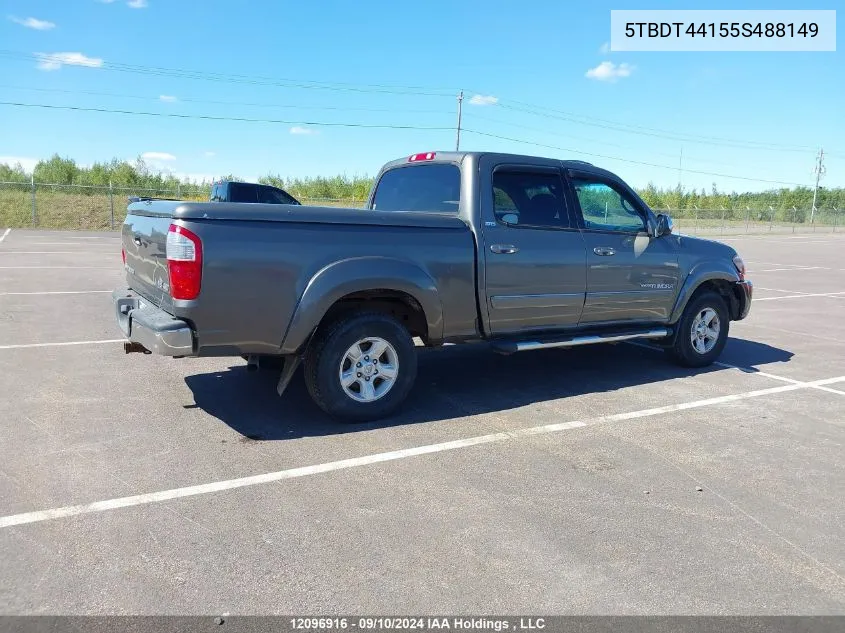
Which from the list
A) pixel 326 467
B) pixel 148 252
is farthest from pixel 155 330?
pixel 326 467

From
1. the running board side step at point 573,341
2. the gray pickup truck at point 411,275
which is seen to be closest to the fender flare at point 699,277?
the gray pickup truck at point 411,275

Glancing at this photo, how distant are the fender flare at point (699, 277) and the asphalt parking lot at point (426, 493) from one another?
0.69 m

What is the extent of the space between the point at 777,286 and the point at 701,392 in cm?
1061

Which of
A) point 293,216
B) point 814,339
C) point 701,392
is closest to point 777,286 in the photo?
point 814,339

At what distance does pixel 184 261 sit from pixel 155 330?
537 millimetres

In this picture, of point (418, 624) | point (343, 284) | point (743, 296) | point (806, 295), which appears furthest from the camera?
point (806, 295)

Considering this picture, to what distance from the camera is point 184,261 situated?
13.4 ft

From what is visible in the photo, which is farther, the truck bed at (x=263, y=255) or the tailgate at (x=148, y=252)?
the tailgate at (x=148, y=252)

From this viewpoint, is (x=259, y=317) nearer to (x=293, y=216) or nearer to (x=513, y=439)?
(x=293, y=216)

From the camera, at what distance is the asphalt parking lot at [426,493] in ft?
9.30

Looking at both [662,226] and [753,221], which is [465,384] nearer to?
[662,226]

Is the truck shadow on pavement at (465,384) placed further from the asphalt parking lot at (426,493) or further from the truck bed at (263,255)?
the truck bed at (263,255)

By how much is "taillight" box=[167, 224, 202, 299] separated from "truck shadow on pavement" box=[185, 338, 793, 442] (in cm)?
110

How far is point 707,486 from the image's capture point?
399 cm
